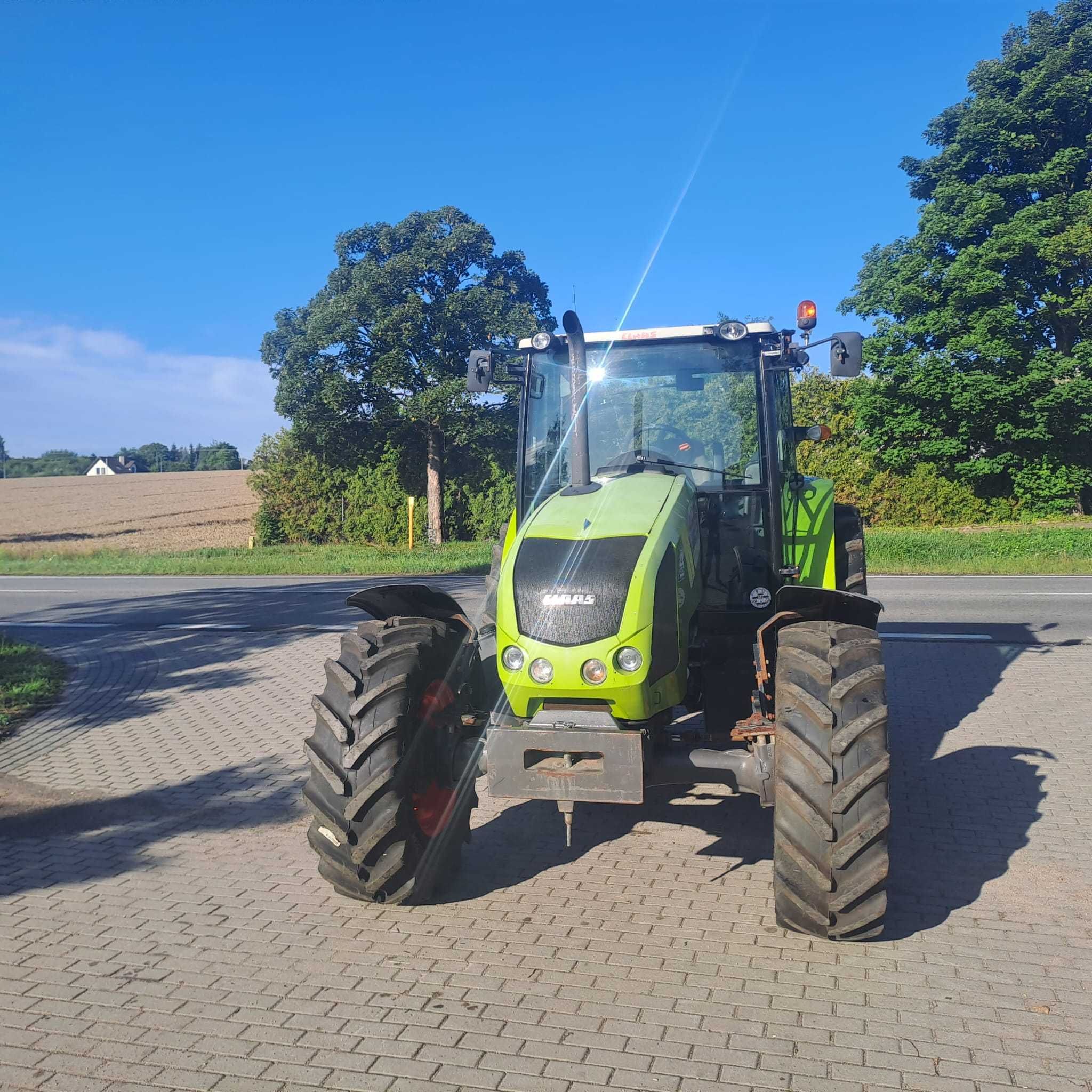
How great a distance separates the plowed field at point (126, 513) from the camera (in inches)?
1286

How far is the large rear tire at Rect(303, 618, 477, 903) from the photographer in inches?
177

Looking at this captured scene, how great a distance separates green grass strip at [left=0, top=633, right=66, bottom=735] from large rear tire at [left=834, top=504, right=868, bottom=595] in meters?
6.91

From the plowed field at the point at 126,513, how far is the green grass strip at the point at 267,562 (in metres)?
2.35

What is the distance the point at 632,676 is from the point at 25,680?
7.86 meters

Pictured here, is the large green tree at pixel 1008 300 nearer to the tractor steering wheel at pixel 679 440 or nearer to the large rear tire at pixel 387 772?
the tractor steering wheel at pixel 679 440

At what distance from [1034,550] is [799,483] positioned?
15.3 metres

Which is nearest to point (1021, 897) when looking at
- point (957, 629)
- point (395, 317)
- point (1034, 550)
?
point (957, 629)

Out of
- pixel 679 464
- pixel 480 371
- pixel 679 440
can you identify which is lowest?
pixel 679 464

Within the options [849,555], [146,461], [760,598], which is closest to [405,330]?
[849,555]

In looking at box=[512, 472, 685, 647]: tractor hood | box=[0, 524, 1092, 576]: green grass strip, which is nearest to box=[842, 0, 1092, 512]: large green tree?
box=[0, 524, 1092, 576]: green grass strip

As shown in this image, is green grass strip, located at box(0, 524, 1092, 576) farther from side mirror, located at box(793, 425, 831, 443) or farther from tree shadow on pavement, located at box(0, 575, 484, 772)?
side mirror, located at box(793, 425, 831, 443)

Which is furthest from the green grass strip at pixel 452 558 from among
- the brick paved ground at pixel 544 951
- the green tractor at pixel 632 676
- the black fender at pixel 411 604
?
the black fender at pixel 411 604

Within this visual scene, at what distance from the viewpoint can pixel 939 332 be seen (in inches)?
985

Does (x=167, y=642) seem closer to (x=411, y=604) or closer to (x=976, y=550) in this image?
(x=411, y=604)
